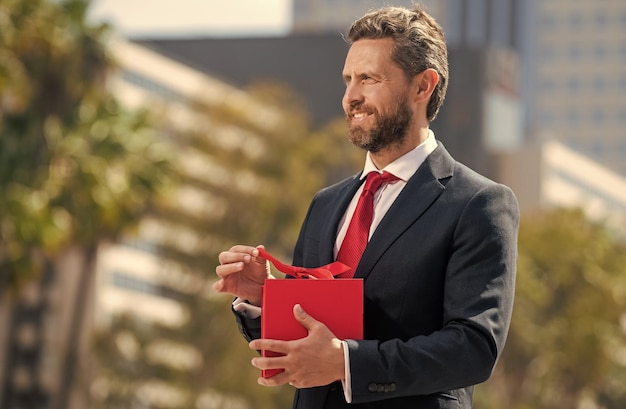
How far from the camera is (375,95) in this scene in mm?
4117

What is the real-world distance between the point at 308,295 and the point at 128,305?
247 ft

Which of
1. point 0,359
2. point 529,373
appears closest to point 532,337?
point 529,373

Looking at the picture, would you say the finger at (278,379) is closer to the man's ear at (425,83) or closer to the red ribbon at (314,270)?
the red ribbon at (314,270)

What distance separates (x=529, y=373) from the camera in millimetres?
56281

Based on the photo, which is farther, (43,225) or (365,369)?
(43,225)

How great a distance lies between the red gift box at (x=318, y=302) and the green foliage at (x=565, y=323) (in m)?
48.4

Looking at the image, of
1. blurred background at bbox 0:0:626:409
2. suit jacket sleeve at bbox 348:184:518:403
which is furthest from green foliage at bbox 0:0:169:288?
suit jacket sleeve at bbox 348:184:518:403

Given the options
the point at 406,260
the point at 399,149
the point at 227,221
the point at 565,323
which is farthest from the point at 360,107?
the point at 565,323

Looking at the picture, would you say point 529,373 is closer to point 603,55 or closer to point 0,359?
point 0,359

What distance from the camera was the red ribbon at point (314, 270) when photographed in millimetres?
3977

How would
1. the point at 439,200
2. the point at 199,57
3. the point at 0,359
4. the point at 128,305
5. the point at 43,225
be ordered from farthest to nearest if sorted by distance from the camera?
the point at 199,57 < the point at 128,305 < the point at 0,359 < the point at 43,225 < the point at 439,200

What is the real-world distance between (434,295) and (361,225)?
321mm

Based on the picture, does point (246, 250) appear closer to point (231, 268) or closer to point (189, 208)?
point (231, 268)

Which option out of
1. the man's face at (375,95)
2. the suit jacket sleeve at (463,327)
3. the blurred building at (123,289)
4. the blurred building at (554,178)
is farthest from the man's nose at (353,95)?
the blurred building at (554,178)
